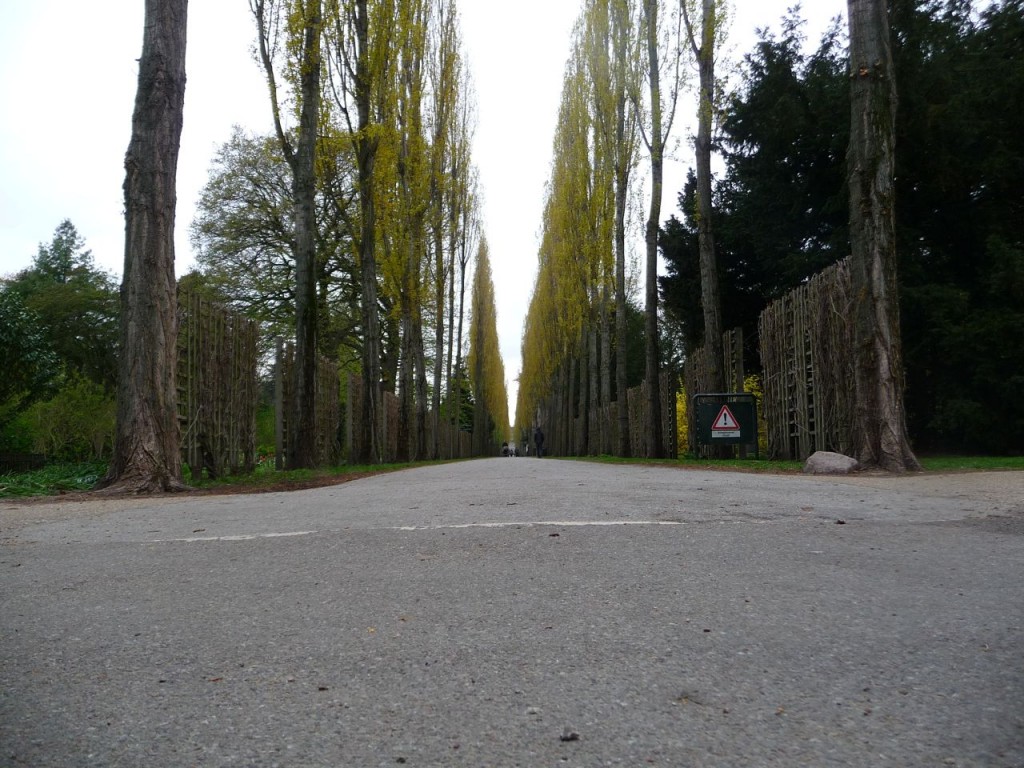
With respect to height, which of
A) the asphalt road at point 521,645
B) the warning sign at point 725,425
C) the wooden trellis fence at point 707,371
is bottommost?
the asphalt road at point 521,645

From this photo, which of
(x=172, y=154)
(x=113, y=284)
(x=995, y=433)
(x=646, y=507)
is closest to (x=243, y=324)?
(x=172, y=154)

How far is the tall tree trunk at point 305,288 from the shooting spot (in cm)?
1364

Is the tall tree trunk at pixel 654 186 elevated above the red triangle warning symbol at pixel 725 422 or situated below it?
above

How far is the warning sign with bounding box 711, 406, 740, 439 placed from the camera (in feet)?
50.1

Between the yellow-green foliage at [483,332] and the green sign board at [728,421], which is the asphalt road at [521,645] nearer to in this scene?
the green sign board at [728,421]

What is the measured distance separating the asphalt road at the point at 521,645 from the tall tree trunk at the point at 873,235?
17.9 feet

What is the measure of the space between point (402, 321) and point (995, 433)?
17.0 metres

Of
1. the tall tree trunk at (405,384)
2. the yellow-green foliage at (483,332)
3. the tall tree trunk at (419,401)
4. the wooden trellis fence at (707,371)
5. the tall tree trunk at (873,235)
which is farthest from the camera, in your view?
the yellow-green foliage at (483,332)

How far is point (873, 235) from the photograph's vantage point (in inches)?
392

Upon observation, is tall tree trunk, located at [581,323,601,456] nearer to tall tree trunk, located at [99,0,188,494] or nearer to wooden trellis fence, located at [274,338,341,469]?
wooden trellis fence, located at [274,338,341,469]

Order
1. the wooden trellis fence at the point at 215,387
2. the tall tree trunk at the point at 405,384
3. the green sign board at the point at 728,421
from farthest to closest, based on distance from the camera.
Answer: the tall tree trunk at the point at 405,384 < the green sign board at the point at 728,421 < the wooden trellis fence at the point at 215,387

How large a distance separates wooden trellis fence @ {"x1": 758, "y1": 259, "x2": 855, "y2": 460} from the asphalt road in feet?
25.4

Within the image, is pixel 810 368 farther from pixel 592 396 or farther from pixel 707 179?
pixel 592 396

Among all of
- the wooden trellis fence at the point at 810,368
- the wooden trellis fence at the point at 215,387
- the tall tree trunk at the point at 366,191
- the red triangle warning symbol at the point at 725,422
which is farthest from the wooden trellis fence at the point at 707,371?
the wooden trellis fence at the point at 215,387
